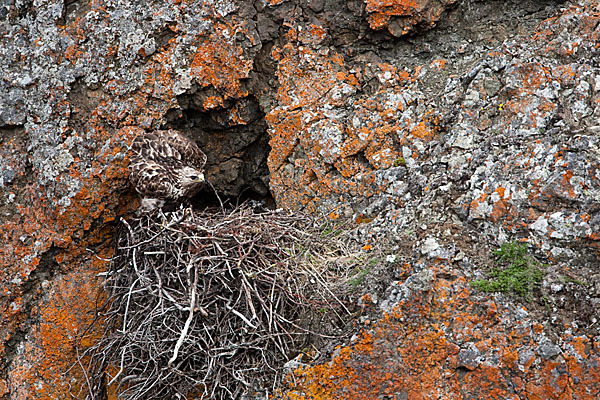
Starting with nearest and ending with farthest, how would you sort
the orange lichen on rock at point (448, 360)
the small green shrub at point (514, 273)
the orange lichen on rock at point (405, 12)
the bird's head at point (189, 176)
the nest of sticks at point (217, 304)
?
the orange lichen on rock at point (448, 360)
the small green shrub at point (514, 273)
the nest of sticks at point (217, 304)
the orange lichen on rock at point (405, 12)
the bird's head at point (189, 176)

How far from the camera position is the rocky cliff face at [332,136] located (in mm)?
2881

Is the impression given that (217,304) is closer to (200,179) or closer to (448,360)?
(200,179)

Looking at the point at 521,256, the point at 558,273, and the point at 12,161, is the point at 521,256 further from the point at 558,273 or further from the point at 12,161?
the point at 12,161

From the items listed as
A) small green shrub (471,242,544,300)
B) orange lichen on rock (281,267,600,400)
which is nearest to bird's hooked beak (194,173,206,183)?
orange lichen on rock (281,267,600,400)

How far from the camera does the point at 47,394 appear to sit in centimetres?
Result: 410

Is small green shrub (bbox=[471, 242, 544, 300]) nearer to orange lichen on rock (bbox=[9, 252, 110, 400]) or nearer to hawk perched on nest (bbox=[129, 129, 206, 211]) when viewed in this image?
hawk perched on nest (bbox=[129, 129, 206, 211])

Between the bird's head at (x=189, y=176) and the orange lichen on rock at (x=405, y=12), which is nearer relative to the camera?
the orange lichen on rock at (x=405, y=12)

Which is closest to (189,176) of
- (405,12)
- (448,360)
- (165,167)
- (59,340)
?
(165,167)

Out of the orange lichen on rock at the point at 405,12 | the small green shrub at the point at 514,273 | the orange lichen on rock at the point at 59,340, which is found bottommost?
the orange lichen on rock at the point at 59,340

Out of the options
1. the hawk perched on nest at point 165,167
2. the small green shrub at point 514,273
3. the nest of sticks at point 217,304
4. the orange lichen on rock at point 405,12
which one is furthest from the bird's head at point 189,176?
the small green shrub at point 514,273

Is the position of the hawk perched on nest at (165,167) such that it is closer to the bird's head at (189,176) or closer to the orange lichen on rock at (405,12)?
the bird's head at (189,176)

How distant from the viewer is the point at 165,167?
425 centimetres

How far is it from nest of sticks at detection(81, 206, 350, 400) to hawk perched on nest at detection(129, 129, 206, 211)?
Answer: 36 centimetres

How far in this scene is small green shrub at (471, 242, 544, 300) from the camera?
2732 mm
